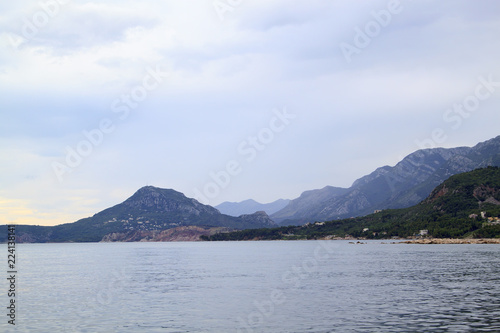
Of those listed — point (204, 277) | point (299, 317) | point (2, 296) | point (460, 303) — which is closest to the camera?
point (299, 317)

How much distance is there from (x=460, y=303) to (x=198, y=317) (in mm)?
32052

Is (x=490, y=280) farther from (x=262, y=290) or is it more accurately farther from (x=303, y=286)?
(x=262, y=290)

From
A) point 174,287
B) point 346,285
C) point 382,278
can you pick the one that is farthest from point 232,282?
point 382,278

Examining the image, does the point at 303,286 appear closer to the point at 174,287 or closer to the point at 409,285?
the point at 409,285

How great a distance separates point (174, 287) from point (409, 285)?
40060mm

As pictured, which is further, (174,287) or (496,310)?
(174,287)

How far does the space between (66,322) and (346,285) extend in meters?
45.0

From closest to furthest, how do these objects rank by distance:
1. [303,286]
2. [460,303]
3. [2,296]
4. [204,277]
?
[460,303]
[2,296]
[303,286]
[204,277]

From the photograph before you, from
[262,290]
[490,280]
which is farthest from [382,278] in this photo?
[262,290]

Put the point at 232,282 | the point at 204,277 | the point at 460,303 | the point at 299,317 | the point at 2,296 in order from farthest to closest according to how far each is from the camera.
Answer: the point at 204,277, the point at 232,282, the point at 2,296, the point at 460,303, the point at 299,317

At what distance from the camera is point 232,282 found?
84750 millimetres

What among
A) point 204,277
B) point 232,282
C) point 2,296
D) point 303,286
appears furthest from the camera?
point 204,277

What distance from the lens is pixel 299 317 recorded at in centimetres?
4919

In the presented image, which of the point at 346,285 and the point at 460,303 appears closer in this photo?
the point at 460,303
